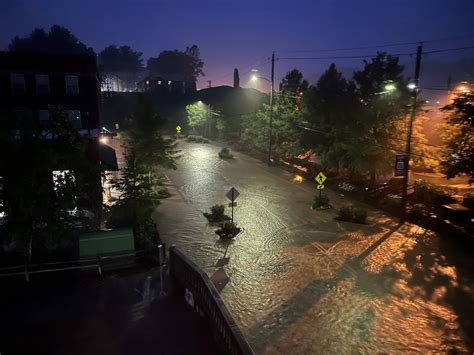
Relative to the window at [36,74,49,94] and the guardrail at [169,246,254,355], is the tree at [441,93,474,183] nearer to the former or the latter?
the guardrail at [169,246,254,355]

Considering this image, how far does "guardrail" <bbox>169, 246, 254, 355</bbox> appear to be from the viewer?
7859mm

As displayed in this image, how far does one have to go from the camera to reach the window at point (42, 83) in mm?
23281

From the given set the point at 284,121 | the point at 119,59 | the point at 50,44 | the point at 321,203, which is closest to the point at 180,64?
the point at 119,59

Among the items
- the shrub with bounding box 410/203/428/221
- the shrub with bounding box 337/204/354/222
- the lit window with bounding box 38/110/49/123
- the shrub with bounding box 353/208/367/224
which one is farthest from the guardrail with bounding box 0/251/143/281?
the shrub with bounding box 410/203/428/221

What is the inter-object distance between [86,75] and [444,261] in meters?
23.5

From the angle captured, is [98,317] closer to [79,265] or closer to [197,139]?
[79,265]

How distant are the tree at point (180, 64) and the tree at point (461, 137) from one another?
401 ft

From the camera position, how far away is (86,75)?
23.9m

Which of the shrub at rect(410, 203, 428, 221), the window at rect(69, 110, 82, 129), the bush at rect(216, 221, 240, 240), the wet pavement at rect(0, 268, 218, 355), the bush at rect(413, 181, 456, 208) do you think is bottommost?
the wet pavement at rect(0, 268, 218, 355)

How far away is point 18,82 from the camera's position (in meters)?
22.8

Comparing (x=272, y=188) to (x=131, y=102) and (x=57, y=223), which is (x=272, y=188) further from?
(x=131, y=102)

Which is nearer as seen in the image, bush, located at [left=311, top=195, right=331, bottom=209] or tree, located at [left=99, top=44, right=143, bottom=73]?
bush, located at [left=311, top=195, right=331, bottom=209]

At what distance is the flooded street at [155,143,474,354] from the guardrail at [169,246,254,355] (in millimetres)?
1269

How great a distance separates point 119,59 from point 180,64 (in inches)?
871
